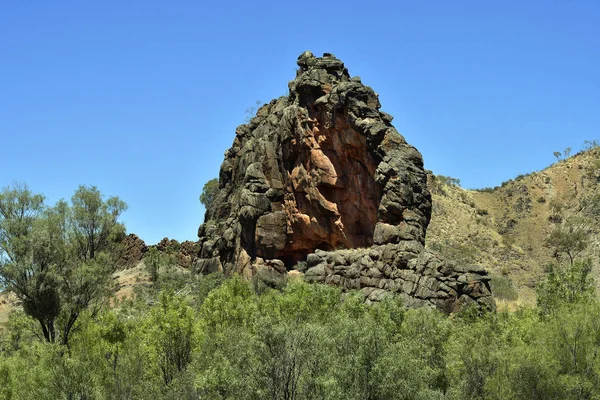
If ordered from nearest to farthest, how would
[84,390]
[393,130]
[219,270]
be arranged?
1. [84,390]
2. [393,130]
3. [219,270]

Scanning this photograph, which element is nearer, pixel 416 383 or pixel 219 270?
pixel 416 383

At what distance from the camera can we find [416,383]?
31.0 m

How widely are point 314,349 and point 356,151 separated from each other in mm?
38132

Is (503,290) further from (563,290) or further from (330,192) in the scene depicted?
(563,290)

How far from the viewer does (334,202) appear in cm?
6919

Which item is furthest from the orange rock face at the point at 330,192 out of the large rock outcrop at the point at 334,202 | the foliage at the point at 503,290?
the foliage at the point at 503,290

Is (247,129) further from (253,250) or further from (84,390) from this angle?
(84,390)

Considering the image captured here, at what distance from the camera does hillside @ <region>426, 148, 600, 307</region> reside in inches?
3944

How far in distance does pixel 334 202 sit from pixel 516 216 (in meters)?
59.7

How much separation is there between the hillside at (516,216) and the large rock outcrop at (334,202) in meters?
28.6

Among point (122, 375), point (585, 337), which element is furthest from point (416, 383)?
point (122, 375)

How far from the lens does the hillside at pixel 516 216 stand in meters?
100

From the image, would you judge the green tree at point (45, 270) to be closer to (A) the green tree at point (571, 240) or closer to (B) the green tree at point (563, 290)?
(B) the green tree at point (563, 290)

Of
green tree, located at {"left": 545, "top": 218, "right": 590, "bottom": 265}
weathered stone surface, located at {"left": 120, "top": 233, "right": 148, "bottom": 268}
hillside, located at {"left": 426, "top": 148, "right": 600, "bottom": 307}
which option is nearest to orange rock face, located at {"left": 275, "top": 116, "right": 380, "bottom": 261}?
hillside, located at {"left": 426, "top": 148, "right": 600, "bottom": 307}
